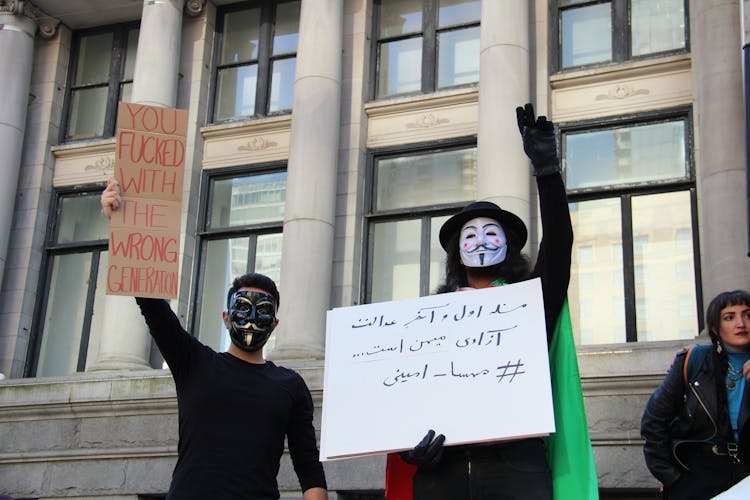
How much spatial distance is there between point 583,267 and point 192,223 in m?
5.39

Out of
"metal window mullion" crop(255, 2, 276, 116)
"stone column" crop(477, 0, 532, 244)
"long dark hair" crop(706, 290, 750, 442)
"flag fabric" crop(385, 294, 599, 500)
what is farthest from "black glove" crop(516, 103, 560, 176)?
"metal window mullion" crop(255, 2, 276, 116)

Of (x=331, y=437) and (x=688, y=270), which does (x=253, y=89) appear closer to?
(x=688, y=270)

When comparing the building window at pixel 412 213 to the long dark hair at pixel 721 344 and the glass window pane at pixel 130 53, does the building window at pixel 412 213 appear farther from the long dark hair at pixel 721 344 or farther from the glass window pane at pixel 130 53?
the long dark hair at pixel 721 344

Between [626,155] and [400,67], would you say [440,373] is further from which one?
[400,67]

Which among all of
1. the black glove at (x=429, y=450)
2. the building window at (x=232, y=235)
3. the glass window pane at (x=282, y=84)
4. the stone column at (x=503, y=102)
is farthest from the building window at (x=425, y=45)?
the black glove at (x=429, y=450)

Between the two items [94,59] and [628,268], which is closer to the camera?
[628,268]

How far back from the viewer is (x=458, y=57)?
14594 mm

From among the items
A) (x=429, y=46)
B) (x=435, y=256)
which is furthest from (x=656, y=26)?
(x=435, y=256)

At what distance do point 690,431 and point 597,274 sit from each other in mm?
5938

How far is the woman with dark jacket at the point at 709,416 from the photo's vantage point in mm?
6750

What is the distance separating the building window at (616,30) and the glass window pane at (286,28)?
386 centimetres

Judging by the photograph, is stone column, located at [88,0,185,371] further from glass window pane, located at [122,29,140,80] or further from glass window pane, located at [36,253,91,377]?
glass window pane, located at [36,253,91,377]

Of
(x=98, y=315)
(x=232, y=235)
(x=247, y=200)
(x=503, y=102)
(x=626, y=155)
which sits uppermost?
(x=503, y=102)

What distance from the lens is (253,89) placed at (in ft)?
51.3
